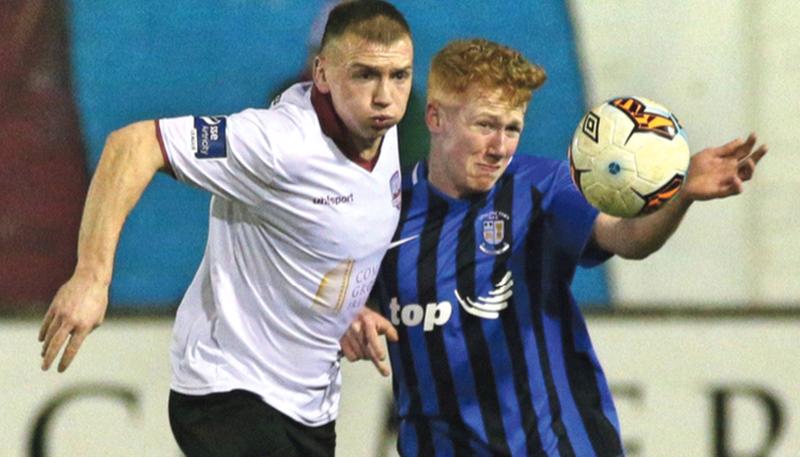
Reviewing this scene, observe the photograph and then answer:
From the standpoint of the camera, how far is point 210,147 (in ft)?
11.8

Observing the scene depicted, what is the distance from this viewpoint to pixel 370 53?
3.75 meters

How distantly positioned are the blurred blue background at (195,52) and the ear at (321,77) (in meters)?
1.63

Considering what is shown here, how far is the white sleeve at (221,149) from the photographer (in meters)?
3.57

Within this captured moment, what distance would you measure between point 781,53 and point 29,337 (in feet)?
9.62

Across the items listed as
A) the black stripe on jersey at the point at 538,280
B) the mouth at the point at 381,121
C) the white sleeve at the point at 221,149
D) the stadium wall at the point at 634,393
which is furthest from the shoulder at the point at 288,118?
the stadium wall at the point at 634,393

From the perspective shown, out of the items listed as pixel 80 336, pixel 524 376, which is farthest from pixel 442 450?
pixel 80 336

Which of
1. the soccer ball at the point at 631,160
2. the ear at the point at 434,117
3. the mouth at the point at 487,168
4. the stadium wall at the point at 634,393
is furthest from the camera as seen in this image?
the stadium wall at the point at 634,393

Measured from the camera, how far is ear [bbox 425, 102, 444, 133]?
13.1 feet

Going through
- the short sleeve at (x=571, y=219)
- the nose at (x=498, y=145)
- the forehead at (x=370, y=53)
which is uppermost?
the forehead at (x=370, y=53)

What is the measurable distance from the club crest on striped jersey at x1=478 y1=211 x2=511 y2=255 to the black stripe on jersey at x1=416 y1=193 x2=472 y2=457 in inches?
4.7

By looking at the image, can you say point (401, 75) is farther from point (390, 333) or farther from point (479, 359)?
point (479, 359)

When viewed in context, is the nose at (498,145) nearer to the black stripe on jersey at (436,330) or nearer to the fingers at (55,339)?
the black stripe on jersey at (436,330)

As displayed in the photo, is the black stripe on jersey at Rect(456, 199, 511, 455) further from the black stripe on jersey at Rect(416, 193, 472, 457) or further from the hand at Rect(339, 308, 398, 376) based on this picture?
the hand at Rect(339, 308, 398, 376)

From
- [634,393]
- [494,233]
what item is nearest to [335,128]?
[494,233]
